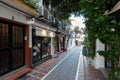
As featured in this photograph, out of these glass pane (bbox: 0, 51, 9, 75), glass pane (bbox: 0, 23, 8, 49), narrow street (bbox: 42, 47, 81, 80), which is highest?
glass pane (bbox: 0, 23, 8, 49)

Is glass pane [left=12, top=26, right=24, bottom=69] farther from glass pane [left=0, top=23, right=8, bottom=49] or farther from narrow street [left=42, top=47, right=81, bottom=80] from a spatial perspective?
narrow street [left=42, top=47, right=81, bottom=80]

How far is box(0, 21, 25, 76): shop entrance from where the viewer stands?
10.0 meters

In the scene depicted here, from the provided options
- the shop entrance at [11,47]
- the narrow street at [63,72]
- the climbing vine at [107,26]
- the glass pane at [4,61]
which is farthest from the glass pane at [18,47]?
the climbing vine at [107,26]

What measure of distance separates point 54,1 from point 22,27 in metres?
2.99

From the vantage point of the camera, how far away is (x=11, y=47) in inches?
437

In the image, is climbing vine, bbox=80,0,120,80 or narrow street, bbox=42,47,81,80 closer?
climbing vine, bbox=80,0,120,80

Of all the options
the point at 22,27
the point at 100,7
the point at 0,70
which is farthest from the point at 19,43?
the point at 100,7

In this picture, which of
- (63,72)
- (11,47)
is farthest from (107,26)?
(63,72)

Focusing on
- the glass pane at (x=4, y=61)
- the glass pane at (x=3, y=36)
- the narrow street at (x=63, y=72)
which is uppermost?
the glass pane at (x=3, y=36)

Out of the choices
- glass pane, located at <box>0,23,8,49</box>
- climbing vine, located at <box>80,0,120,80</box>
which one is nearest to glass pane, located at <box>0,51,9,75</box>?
glass pane, located at <box>0,23,8,49</box>

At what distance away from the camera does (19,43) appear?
12336 millimetres

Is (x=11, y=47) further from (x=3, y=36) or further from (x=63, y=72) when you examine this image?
(x=63, y=72)

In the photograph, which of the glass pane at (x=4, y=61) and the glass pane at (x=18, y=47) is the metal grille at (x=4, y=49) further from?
the glass pane at (x=18, y=47)

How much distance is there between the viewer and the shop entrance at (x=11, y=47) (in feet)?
32.9
